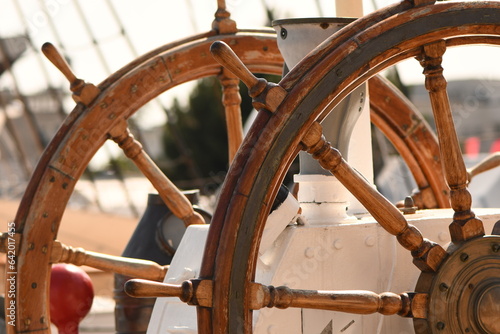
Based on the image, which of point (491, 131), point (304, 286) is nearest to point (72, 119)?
point (304, 286)

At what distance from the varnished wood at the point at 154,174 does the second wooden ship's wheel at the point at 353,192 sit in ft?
3.16

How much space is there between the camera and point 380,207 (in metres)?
1.68

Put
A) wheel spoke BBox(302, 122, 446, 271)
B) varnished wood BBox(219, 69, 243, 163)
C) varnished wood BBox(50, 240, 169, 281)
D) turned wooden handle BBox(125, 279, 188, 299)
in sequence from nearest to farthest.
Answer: turned wooden handle BBox(125, 279, 188, 299) → wheel spoke BBox(302, 122, 446, 271) → varnished wood BBox(50, 240, 169, 281) → varnished wood BBox(219, 69, 243, 163)

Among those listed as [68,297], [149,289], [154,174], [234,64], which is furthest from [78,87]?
[149,289]

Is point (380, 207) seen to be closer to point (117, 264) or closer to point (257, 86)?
point (257, 86)

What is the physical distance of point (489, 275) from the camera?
5.64 feet

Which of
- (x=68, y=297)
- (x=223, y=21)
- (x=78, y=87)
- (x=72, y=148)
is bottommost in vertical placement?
(x=68, y=297)

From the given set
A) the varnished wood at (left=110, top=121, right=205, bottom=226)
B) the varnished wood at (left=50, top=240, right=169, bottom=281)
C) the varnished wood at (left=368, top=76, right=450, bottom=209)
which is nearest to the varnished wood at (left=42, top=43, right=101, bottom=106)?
the varnished wood at (left=110, top=121, right=205, bottom=226)

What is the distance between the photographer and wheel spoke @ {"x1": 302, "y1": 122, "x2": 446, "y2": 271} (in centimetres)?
162

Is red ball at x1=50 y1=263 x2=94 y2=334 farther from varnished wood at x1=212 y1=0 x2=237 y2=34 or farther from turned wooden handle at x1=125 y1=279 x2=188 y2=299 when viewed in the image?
turned wooden handle at x1=125 y1=279 x2=188 y2=299

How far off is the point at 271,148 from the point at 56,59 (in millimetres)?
1070

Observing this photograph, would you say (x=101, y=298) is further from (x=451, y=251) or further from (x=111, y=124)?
(x=451, y=251)

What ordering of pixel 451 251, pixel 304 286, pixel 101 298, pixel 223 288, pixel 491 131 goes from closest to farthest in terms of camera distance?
pixel 223 288 → pixel 451 251 → pixel 304 286 → pixel 101 298 → pixel 491 131

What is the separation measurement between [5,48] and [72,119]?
27.6ft
